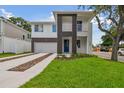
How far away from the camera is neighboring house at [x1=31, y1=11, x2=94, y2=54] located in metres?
34.6

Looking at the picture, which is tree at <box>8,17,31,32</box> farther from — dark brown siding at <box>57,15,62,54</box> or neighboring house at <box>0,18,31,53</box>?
dark brown siding at <box>57,15,62,54</box>

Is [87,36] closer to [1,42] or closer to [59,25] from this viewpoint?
[59,25]

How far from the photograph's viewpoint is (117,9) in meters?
25.7

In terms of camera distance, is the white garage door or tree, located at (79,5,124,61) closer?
tree, located at (79,5,124,61)

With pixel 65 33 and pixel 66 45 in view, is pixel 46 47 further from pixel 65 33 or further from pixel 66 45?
pixel 65 33

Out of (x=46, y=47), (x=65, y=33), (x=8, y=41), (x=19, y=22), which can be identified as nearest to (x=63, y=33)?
(x=65, y=33)

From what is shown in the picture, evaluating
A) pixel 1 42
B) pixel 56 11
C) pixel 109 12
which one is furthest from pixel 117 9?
pixel 1 42

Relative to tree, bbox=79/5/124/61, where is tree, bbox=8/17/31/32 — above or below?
above

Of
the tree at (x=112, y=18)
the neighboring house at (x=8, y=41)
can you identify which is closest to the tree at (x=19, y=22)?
the neighboring house at (x=8, y=41)

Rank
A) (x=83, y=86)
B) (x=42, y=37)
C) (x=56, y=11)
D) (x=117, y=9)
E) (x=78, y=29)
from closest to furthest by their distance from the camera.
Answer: (x=83, y=86) < (x=117, y=9) < (x=56, y=11) < (x=78, y=29) < (x=42, y=37)

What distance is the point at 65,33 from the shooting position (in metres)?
35.0

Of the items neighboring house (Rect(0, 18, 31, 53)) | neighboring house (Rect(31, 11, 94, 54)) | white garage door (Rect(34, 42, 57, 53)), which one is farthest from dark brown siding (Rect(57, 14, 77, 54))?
white garage door (Rect(34, 42, 57, 53))

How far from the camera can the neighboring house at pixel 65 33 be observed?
34.6 m
